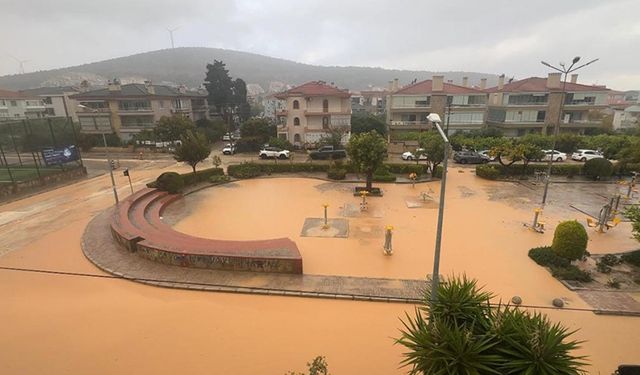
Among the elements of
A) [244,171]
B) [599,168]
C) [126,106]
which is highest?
[126,106]

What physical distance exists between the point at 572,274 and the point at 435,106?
123 ft

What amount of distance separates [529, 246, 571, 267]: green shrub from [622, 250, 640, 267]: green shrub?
105 inches

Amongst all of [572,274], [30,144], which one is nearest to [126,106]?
[30,144]

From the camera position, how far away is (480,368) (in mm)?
5523

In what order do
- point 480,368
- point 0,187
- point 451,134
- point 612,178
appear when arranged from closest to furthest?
1. point 480,368
2. point 0,187
3. point 612,178
4. point 451,134

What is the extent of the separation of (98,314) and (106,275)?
9.77 ft

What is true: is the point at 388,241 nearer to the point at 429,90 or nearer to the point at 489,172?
the point at 489,172

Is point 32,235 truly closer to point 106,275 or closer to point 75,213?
point 75,213

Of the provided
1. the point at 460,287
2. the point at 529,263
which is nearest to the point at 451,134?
the point at 529,263

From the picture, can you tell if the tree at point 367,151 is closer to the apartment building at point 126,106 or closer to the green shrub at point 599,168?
the green shrub at point 599,168

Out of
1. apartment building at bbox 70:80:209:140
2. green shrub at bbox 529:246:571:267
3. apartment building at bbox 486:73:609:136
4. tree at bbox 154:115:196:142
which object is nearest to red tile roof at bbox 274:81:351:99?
tree at bbox 154:115:196:142

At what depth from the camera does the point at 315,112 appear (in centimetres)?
4209

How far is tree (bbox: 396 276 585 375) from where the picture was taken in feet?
17.8

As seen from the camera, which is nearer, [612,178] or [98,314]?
[98,314]
